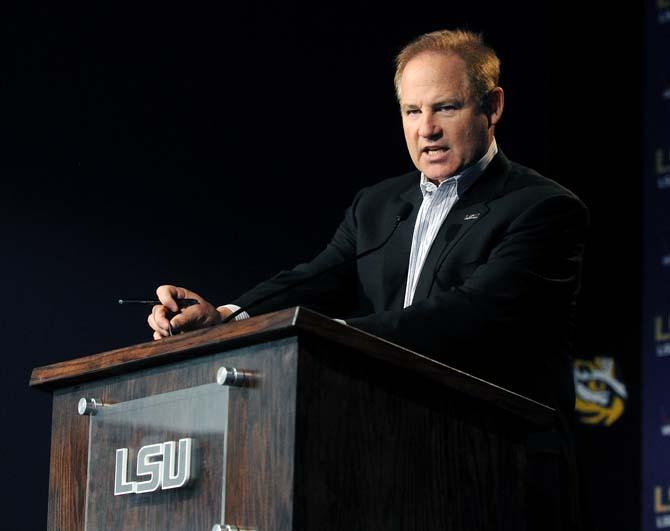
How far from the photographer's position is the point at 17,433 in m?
2.48

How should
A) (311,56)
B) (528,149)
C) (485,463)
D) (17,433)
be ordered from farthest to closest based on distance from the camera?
1. (528,149)
2. (311,56)
3. (17,433)
4. (485,463)

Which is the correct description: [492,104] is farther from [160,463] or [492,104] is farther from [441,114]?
[160,463]

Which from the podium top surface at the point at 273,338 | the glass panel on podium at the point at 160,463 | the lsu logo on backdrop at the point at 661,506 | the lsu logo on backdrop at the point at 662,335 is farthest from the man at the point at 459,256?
the lsu logo on backdrop at the point at 661,506

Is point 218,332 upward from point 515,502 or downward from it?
upward

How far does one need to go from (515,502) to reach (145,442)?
1.77 ft

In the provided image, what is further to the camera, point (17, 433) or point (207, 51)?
point (207, 51)

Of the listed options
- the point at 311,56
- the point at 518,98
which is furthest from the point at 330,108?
the point at 518,98

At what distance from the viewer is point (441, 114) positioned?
2055 mm

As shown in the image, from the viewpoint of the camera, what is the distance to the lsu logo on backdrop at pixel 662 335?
3.25 m

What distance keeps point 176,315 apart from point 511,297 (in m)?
0.52

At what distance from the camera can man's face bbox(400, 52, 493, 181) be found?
2.05 metres

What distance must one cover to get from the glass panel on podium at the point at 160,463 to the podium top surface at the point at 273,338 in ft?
0.17

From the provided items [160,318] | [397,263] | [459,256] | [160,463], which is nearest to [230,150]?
[397,263]

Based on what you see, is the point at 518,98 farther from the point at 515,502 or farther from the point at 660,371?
the point at 515,502
